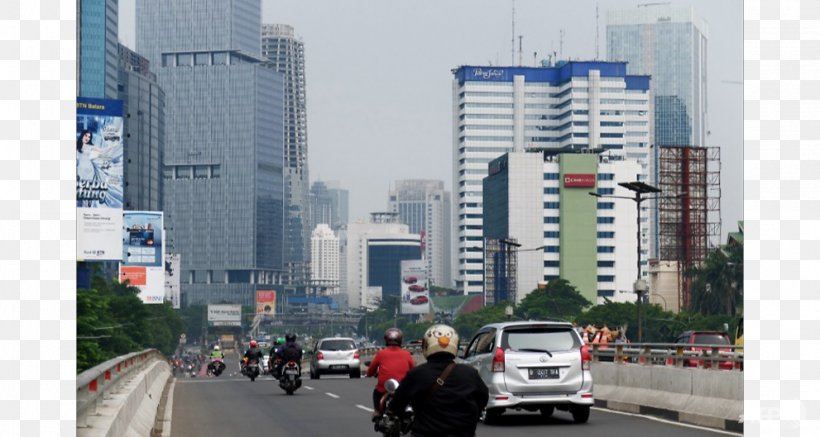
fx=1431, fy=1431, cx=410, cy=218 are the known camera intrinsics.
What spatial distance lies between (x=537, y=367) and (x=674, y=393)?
4.44 meters

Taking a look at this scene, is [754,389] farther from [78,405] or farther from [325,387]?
[325,387]

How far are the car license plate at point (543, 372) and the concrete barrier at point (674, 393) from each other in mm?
2983

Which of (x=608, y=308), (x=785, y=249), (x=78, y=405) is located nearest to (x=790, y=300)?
(x=785, y=249)

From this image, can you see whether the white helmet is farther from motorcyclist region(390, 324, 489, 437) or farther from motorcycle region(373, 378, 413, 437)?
motorcycle region(373, 378, 413, 437)

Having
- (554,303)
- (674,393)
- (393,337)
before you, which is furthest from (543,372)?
(554,303)

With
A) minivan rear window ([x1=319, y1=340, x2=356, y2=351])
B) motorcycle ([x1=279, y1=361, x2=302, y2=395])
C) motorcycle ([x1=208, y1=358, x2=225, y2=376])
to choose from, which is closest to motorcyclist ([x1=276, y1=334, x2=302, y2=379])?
motorcycle ([x1=279, y1=361, x2=302, y2=395])

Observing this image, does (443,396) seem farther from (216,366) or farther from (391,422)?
(216,366)

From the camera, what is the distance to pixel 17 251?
22.7 meters

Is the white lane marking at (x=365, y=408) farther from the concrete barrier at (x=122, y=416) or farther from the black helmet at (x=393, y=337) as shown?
the black helmet at (x=393, y=337)

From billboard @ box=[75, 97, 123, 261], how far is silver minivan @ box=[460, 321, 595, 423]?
50155 millimetres

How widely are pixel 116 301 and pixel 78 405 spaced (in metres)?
130

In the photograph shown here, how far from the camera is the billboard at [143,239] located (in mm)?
102250

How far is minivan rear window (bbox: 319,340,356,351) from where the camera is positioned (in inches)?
2131

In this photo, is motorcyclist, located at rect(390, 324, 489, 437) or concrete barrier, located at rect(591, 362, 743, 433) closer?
motorcyclist, located at rect(390, 324, 489, 437)
